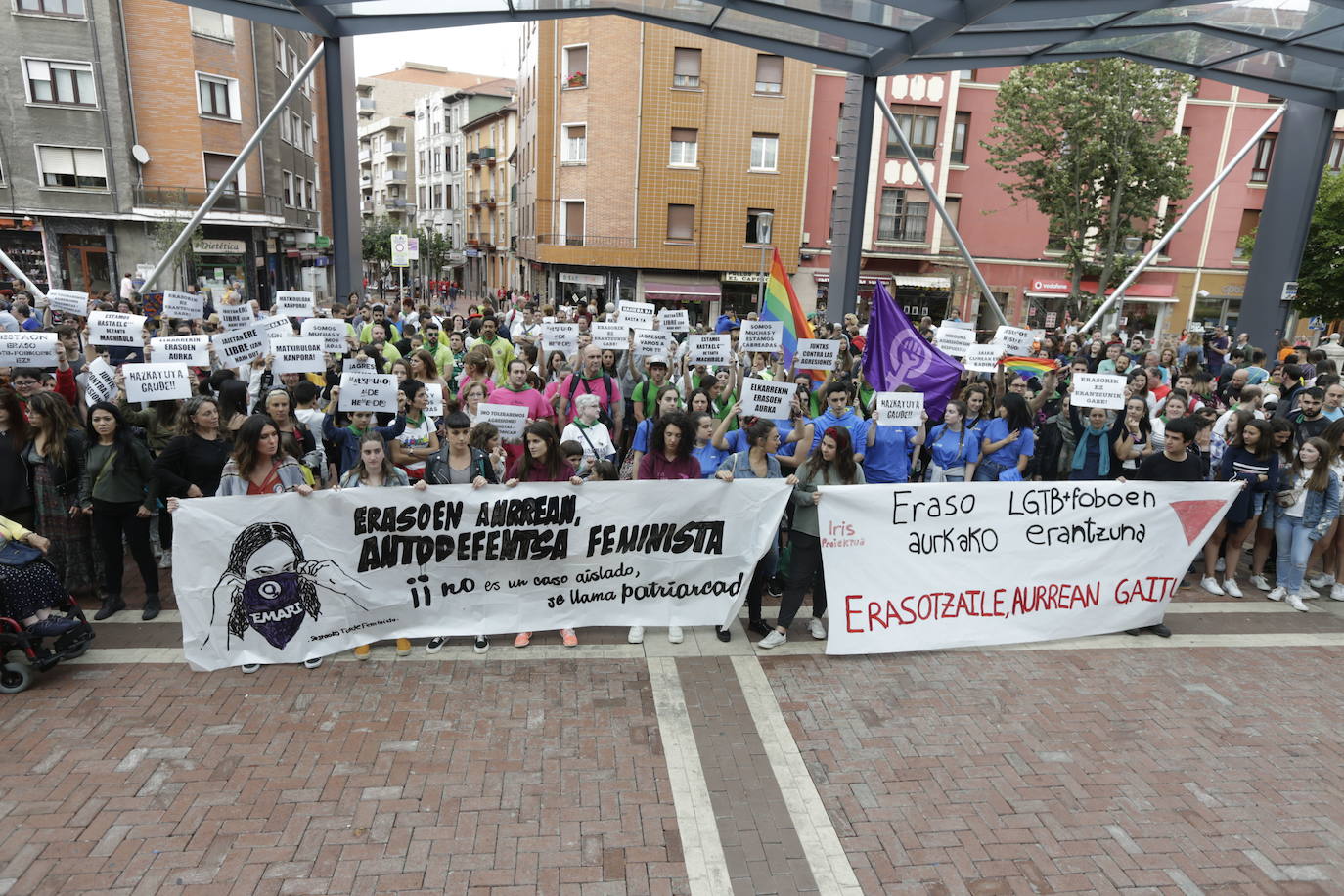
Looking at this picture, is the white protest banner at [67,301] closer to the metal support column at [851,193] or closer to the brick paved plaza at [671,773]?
the brick paved plaza at [671,773]

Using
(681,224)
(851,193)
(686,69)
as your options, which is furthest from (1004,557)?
(686,69)

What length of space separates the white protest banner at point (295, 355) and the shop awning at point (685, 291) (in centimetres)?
2772

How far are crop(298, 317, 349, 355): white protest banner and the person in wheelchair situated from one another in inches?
170

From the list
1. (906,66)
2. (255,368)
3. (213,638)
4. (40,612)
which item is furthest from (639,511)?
(906,66)

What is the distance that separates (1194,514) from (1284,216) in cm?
1325

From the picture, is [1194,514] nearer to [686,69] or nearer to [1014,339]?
[1014,339]

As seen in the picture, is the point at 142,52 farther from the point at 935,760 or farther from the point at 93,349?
the point at 935,760

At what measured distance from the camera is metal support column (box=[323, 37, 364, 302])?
487 inches

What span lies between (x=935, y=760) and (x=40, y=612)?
5854 millimetres

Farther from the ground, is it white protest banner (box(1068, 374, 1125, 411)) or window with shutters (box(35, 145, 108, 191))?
window with shutters (box(35, 145, 108, 191))

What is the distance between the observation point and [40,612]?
541 centimetres

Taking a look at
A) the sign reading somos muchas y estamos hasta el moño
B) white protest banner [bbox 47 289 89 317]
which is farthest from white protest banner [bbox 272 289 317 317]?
the sign reading somos muchas y estamos hasta el moño

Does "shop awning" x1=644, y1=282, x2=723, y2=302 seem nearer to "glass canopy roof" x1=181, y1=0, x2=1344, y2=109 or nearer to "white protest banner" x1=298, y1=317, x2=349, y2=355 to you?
"glass canopy roof" x1=181, y1=0, x2=1344, y2=109

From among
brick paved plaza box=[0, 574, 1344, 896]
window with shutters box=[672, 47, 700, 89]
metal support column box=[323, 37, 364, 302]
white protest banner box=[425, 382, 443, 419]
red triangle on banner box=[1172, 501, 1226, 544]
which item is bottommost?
brick paved plaza box=[0, 574, 1344, 896]
